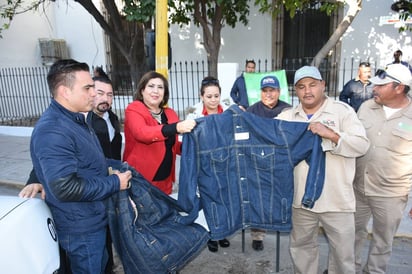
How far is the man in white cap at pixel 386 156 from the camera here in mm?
2557

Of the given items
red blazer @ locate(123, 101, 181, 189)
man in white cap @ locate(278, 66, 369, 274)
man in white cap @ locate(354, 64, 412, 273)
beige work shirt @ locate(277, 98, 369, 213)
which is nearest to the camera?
man in white cap @ locate(278, 66, 369, 274)

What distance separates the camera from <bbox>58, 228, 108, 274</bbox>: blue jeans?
2.05 metres

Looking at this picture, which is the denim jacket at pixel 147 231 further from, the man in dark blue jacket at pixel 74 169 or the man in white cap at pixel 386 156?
the man in white cap at pixel 386 156

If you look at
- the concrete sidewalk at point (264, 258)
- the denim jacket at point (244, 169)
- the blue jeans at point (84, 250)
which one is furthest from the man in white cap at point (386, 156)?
the blue jeans at point (84, 250)

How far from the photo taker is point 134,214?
2203mm

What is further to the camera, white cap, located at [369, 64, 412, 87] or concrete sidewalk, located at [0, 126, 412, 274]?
concrete sidewalk, located at [0, 126, 412, 274]

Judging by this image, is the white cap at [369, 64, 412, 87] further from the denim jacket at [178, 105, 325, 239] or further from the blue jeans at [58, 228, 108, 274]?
the blue jeans at [58, 228, 108, 274]

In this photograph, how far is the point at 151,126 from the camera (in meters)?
2.68

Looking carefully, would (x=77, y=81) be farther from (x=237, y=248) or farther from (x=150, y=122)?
(x=237, y=248)

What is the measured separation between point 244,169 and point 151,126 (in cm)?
83

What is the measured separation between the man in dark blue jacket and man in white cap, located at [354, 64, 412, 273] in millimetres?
1970

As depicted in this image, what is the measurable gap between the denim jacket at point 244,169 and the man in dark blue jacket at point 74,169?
0.63 m

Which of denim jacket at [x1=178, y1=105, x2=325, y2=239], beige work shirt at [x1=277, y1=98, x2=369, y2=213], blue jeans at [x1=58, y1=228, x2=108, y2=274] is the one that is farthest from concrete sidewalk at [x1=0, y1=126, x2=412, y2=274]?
blue jeans at [x1=58, y1=228, x2=108, y2=274]

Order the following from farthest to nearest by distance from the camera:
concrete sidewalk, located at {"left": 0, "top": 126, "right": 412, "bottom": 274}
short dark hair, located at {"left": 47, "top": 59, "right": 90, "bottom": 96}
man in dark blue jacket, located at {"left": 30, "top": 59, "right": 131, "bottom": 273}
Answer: concrete sidewalk, located at {"left": 0, "top": 126, "right": 412, "bottom": 274} → short dark hair, located at {"left": 47, "top": 59, "right": 90, "bottom": 96} → man in dark blue jacket, located at {"left": 30, "top": 59, "right": 131, "bottom": 273}
